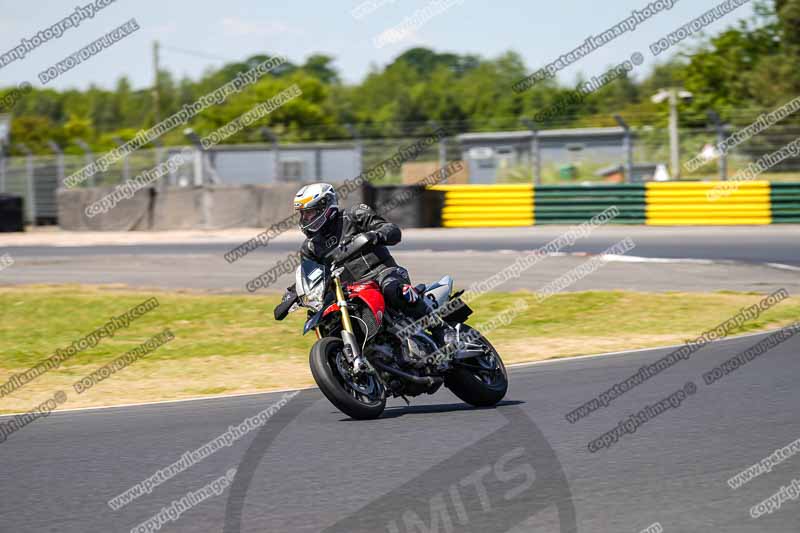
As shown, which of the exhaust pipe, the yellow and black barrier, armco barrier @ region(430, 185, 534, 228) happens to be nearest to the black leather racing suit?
the exhaust pipe

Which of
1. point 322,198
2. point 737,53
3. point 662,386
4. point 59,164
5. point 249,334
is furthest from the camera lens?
point 737,53

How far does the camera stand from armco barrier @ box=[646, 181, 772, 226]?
2527cm

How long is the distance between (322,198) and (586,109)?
10435cm

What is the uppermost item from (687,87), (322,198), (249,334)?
(687,87)

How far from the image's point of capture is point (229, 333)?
536 inches

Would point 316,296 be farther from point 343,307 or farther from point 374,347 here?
point 374,347

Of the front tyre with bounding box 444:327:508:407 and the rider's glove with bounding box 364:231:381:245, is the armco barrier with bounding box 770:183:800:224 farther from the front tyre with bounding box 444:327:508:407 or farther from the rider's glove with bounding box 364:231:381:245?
the rider's glove with bounding box 364:231:381:245

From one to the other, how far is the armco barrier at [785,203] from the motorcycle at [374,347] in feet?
60.4

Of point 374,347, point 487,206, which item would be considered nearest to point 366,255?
point 374,347

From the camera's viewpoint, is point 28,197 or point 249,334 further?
point 28,197

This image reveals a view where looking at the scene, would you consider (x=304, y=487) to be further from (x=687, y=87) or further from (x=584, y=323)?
(x=687, y=87)

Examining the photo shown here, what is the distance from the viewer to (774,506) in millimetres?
5348

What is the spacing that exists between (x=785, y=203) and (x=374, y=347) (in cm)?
1935

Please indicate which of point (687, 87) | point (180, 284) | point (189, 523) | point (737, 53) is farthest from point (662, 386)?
point (687, 87)
